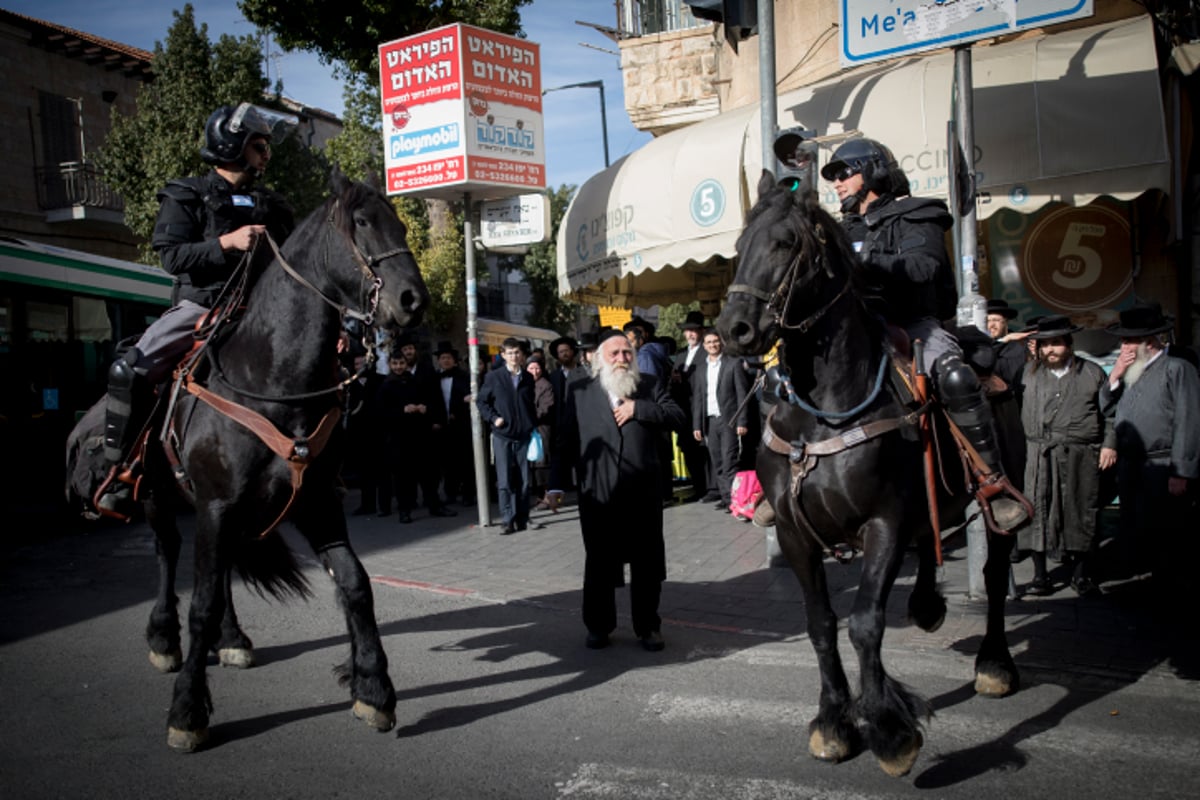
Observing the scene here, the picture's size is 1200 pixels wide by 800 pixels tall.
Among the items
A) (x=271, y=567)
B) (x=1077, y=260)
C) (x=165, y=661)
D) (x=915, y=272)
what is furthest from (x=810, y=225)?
(x=1077, y=260)

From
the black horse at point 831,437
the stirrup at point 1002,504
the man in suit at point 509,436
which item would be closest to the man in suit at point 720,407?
the man in suit at point 509,436

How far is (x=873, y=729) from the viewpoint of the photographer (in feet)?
12.9

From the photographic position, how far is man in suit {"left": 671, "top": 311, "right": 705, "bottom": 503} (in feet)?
42.9

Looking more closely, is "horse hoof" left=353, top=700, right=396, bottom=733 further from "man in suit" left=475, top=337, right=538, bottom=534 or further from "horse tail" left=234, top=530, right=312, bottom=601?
→ "man in suit" left=475, top=337, right=538, bottom=534

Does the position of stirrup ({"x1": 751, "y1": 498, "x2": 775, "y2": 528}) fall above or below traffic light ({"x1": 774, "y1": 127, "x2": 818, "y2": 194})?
below

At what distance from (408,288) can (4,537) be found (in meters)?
9.42

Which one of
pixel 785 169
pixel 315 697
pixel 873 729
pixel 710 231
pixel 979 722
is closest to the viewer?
pixel 873 729

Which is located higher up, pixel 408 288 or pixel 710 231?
pixel 710 231

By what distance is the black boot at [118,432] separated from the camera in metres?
5.21

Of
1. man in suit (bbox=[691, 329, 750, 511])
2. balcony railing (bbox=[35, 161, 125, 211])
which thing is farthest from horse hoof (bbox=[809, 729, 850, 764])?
balcony railing (bbox=[35, 161, 125, 211])

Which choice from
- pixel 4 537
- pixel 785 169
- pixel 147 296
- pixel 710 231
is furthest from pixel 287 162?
pixel 785 169

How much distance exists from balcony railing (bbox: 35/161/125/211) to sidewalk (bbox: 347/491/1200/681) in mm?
20103

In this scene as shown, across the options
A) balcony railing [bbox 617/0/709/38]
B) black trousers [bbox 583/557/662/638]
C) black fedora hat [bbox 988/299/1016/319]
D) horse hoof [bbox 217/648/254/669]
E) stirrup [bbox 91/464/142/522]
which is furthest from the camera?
balcony railing [bbox 617/0/709/38]

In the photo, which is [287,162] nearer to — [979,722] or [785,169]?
[785,169]
